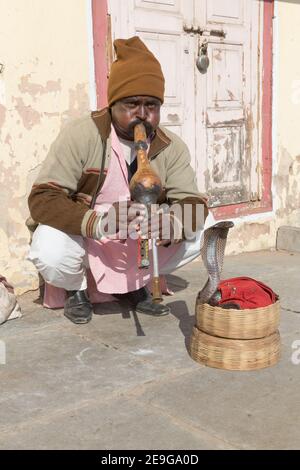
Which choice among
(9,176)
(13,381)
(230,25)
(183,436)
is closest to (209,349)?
(183,436)

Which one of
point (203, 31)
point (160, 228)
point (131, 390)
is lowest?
point (131, 390)

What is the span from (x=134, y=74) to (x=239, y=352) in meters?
1.41

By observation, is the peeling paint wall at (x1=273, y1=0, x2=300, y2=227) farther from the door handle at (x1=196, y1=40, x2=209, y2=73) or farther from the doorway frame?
the door handle at (x1=196, y1=40, x2=209, y2=73)

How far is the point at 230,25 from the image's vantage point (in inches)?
187

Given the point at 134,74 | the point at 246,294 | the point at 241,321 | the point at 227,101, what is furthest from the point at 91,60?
the point at 241,321

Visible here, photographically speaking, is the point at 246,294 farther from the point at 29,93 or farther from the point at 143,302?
the point at 29,93

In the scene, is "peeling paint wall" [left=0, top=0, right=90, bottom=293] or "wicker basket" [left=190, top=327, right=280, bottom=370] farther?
"peeling paint wall" [left=0, top=0, right=90, bottom=293]

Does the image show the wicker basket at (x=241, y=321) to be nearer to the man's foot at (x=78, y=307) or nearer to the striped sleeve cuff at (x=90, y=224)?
the striped sleeve cuff at (x=90, y=224)

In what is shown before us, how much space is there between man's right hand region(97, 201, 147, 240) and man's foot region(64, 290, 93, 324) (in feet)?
1.72

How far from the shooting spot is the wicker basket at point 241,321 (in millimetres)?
2564

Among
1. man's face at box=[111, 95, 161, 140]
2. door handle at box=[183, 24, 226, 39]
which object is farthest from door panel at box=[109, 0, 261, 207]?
man's face at box=[111, 95, 161, 140]

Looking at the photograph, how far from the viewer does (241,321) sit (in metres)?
2.56

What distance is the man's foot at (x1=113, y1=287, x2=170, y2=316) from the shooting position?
342 centimetres
